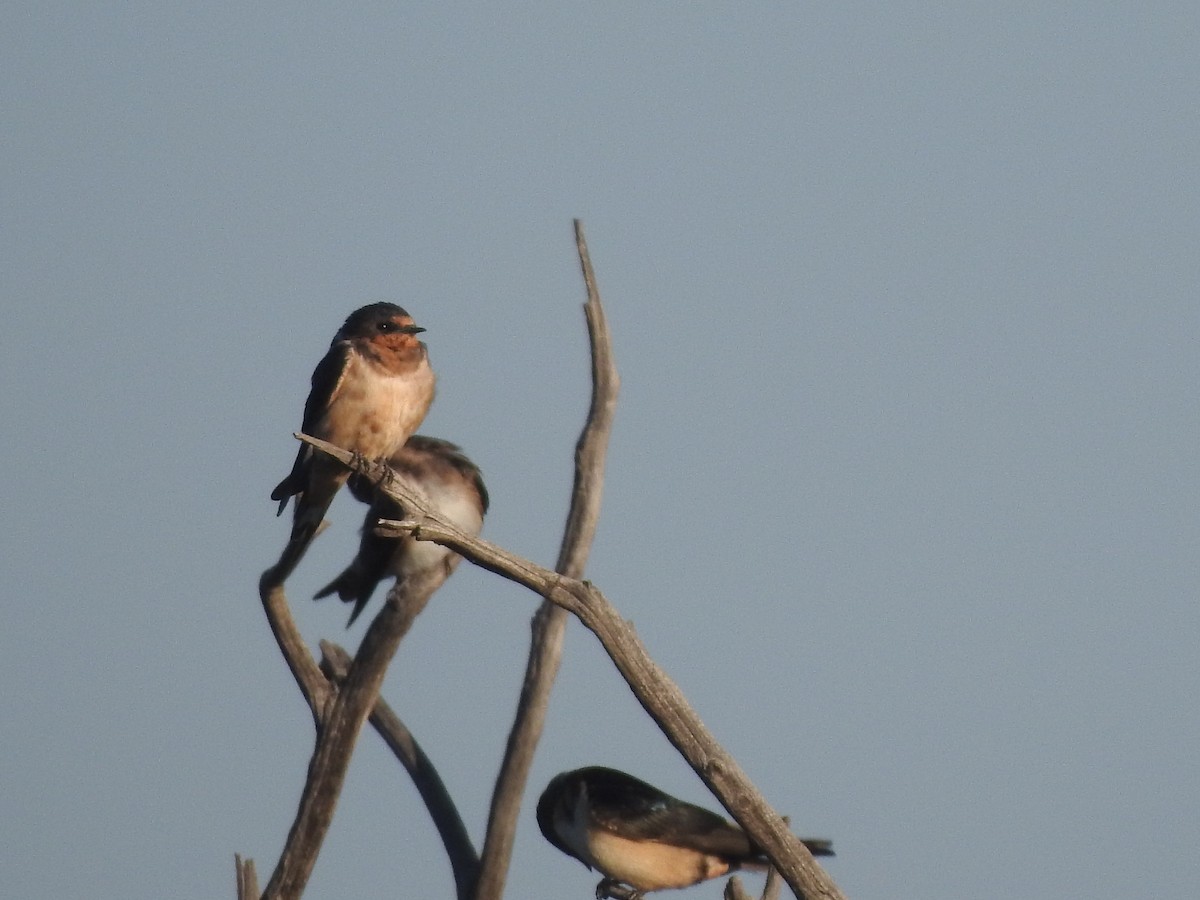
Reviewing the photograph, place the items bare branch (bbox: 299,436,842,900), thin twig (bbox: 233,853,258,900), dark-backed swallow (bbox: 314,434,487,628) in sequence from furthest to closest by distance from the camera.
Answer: dark-backed swallow (bbox: 314,434,487,628) < thin twig (bbox: 233,853,258,900) < bare branch (bbox: 299,436,842,900)

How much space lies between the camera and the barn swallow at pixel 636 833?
383 inches

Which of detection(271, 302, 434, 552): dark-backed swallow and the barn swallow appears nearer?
detection(271, 302, 434, 552): dark-backed swallow

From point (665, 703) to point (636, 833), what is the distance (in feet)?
13.9

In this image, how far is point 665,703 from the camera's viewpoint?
5871 mm

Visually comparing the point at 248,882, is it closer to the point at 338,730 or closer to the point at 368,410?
the point at 338,730

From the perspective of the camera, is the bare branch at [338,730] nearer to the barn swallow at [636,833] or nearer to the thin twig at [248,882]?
the thin twig at [248,882]

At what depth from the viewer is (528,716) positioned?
31.6ft

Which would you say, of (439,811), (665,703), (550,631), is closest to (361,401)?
(550,631)

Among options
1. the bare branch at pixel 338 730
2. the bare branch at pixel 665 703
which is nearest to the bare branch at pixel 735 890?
the bare branch at pixel 665 703

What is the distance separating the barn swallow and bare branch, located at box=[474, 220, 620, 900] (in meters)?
0.68

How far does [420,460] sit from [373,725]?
2.49 meters

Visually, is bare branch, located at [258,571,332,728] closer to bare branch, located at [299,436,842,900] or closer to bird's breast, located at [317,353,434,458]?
bird's breast, located at [317,353,434,458]

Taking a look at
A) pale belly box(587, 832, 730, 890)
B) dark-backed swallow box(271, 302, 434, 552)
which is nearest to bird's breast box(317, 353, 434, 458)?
dark-backed swallow box(271, 302, 434, 552)

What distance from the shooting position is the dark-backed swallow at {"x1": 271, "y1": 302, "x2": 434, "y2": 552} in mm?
9477
